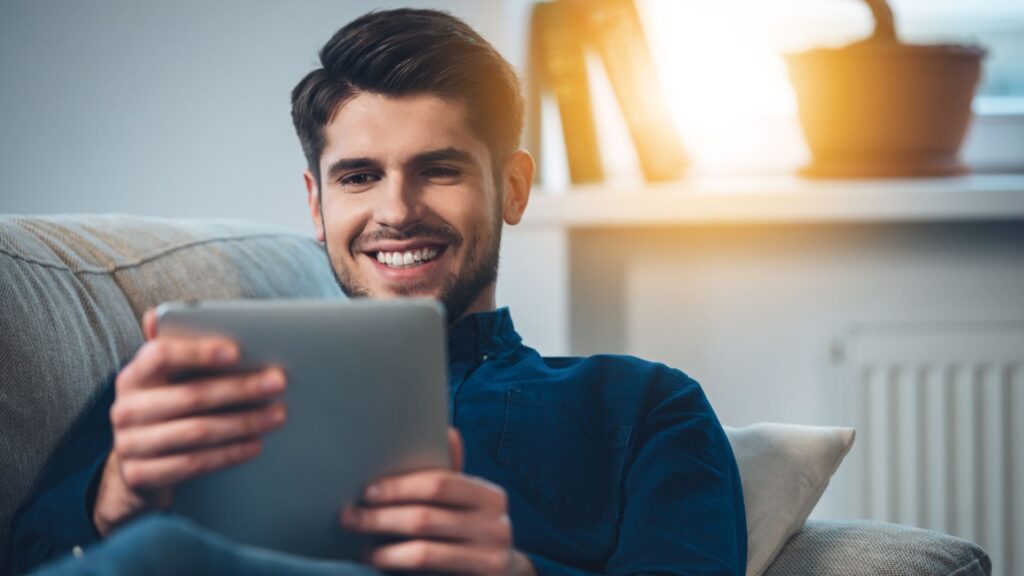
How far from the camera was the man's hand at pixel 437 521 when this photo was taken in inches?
28.3

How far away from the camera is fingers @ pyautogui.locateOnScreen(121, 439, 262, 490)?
71 cm

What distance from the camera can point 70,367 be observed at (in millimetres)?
969

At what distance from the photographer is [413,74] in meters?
1.15

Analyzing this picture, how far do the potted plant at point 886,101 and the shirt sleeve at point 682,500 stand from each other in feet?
3.14

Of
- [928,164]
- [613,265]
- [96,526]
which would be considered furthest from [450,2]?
[96,526]

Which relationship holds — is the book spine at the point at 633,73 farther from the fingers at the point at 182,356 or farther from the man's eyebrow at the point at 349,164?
the fingers at the point at 182,356

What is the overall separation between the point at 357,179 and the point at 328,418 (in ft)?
1.60

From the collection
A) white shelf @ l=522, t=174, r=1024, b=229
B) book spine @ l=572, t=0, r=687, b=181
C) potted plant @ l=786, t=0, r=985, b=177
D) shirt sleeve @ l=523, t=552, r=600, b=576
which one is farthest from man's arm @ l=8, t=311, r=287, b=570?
potted plant @ l=786, t=0, r=985, b=177

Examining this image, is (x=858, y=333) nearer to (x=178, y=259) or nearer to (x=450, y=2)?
(x=450, y=2)

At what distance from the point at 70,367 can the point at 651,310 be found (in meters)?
1.21

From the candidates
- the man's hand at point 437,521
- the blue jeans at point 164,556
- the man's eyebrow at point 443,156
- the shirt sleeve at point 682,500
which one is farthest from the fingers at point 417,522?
the man's eyebrow at point 443,156

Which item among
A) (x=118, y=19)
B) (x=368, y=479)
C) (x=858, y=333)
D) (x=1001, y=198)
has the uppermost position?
(x=118, y=19)

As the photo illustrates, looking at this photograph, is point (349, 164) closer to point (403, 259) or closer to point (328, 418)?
point (403, 259)

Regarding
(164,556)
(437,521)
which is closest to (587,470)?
(437,521)
